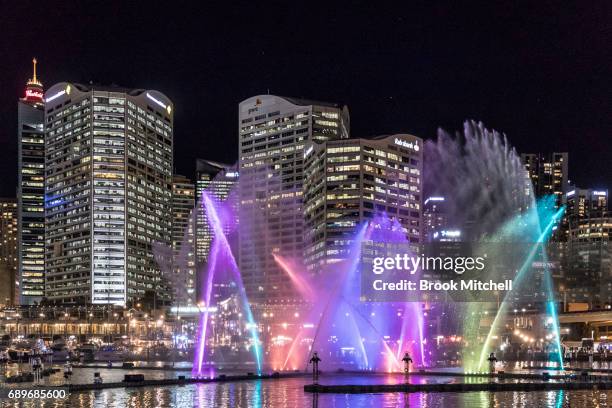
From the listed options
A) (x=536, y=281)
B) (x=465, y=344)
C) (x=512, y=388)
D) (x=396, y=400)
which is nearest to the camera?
(x=396, y=400)

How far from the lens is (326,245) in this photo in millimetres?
194625

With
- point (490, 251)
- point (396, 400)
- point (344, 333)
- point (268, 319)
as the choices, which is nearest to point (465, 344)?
point (344, 333)

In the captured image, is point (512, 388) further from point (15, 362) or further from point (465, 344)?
point (15, 362)

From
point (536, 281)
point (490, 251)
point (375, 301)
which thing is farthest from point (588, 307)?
point (375, 301)

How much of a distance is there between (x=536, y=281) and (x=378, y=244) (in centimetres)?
3542

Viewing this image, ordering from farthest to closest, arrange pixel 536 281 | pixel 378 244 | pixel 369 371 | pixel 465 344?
1. pixel 378 244
2. pixel 536 281
3. pixel 465 344
4. pixel 369 371

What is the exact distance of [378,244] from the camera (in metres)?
182

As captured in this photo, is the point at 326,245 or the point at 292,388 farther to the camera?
the point at 326,245

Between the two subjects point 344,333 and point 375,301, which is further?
point 375,301

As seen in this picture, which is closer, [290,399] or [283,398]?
[290,399]

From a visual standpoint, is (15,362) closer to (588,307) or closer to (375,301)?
(375,301)

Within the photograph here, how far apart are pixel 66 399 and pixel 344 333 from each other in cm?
7760

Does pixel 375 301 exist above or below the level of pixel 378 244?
below

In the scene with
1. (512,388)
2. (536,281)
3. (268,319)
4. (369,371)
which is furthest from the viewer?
(536,281)
